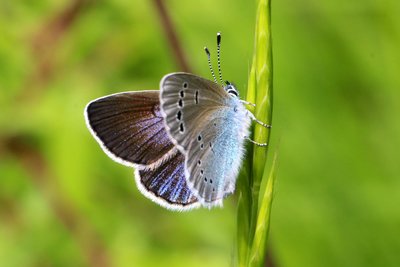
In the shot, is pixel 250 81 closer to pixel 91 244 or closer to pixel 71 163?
pixel 71 163

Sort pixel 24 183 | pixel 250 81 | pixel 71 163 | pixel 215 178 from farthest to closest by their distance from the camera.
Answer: pixel 24 183 < pixel 71 163 < pixel 215 178 < pixel 250 81

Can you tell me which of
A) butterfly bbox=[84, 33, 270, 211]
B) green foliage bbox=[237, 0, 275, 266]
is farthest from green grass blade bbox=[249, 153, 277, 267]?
butterfly bbox=[84, 33, 270, 211]

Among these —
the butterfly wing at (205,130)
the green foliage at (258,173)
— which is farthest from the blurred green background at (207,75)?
the green foliage at (258,173)

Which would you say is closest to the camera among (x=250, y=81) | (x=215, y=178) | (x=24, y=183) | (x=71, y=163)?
(x=250, y=81)

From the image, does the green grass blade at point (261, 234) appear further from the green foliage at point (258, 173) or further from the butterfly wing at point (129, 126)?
the butterfly wing at point (129, 126)

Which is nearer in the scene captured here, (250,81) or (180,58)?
Result: (250,81)

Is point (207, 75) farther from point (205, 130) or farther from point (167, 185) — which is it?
point (167, 185)

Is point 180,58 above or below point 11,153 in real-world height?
above

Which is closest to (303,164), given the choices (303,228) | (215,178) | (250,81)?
(303,228)
